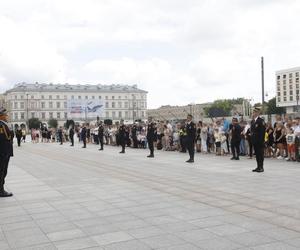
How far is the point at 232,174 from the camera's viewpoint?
12148 mm

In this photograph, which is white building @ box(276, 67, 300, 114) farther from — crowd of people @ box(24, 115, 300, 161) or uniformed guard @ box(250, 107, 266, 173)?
uniformed guard @ box(250, 107, 266, 173)

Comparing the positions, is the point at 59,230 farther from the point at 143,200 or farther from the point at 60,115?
the point at 60,115

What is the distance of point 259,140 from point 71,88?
146 m

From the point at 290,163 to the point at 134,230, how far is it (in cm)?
1006

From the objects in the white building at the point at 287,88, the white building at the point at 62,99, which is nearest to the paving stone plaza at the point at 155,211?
the white building at the point at 62,99

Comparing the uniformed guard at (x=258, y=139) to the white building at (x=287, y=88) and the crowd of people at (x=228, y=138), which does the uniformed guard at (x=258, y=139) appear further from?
the white building at (x=287, y=88)

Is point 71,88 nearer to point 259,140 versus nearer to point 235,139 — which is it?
point 235,139

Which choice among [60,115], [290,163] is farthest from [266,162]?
[60,115]

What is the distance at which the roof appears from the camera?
487 ft

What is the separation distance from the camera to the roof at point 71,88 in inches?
5840

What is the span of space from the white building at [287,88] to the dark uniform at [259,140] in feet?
428

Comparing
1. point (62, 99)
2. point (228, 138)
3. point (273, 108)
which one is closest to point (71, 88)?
point (62, 99)

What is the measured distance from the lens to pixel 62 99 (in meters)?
153

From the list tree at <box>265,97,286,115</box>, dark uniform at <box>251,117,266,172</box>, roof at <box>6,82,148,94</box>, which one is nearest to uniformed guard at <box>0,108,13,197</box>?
dark uniform at <box>251,117,266,172</box>
